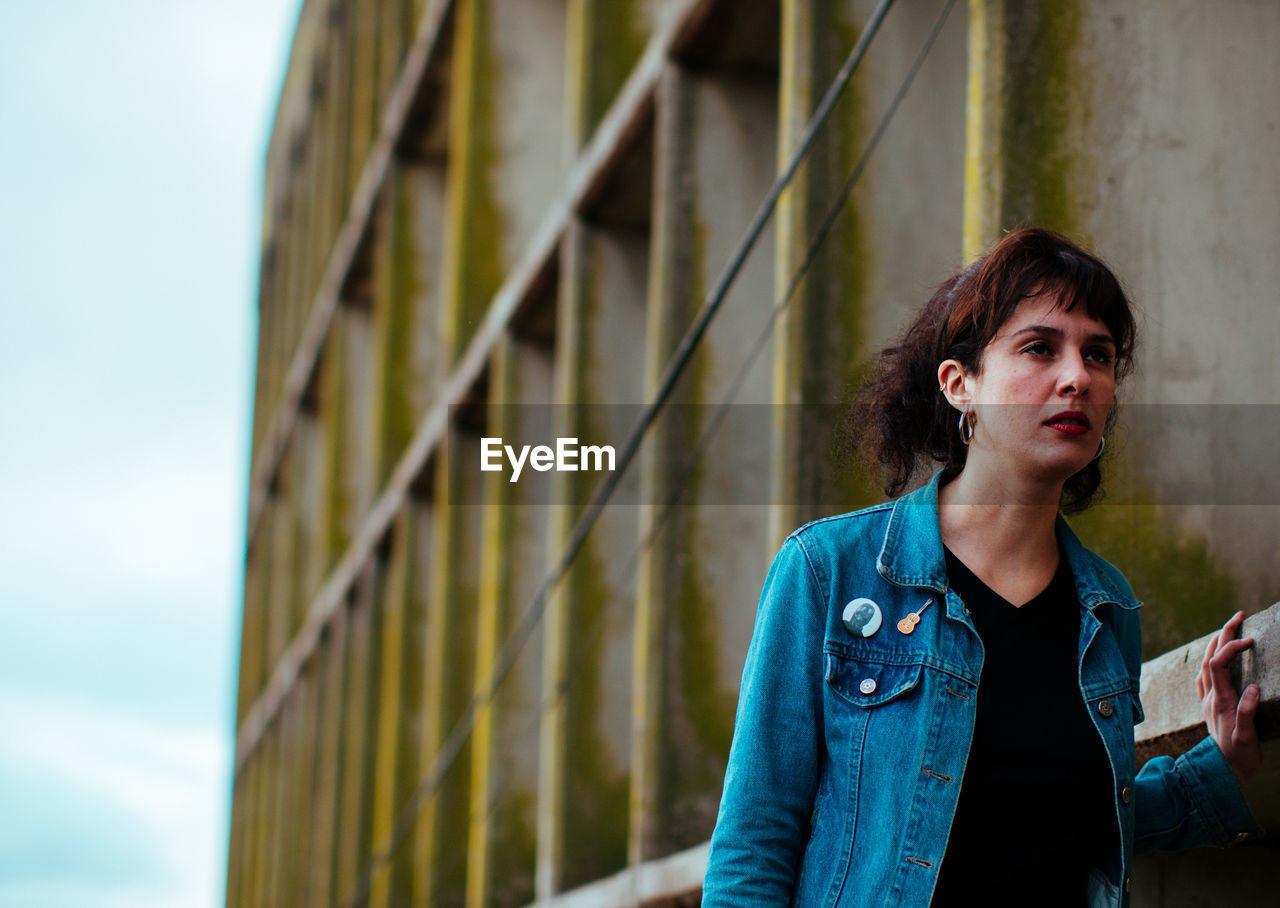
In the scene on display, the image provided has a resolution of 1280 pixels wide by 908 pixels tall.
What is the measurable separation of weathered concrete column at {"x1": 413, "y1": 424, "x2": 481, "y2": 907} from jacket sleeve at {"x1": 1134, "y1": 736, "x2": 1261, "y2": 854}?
32.8ft

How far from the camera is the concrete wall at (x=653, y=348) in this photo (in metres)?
4.93

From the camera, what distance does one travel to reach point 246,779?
30797 mm

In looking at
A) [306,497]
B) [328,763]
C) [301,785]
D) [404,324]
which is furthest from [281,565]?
[404,324]

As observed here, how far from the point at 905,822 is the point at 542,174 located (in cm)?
1236

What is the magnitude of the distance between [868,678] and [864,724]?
0.08m

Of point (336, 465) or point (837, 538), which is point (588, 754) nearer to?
point (837, 538)

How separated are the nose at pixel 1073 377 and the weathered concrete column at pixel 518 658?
861cm

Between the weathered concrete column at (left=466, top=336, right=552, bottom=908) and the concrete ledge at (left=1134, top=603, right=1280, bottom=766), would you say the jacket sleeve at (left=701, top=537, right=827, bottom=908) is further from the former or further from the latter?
the weathered concrete column at (left=466, top=336, right=552, bottom=908)

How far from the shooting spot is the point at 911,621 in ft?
9.97

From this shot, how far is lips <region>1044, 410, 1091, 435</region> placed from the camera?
122 inches

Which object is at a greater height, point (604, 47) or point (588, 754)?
point (604, 47)

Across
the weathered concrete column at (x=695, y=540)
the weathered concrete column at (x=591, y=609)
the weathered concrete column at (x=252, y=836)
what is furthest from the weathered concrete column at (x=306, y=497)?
the weathered concrete column at (x=695, y=540)

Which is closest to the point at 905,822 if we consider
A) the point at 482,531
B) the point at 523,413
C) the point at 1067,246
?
the point at 1067,246

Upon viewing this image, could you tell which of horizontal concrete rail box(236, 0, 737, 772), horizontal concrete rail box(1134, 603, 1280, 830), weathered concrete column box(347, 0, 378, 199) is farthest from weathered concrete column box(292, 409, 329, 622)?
horizontal concrete rail box(1134, 603, 1280, 830)
